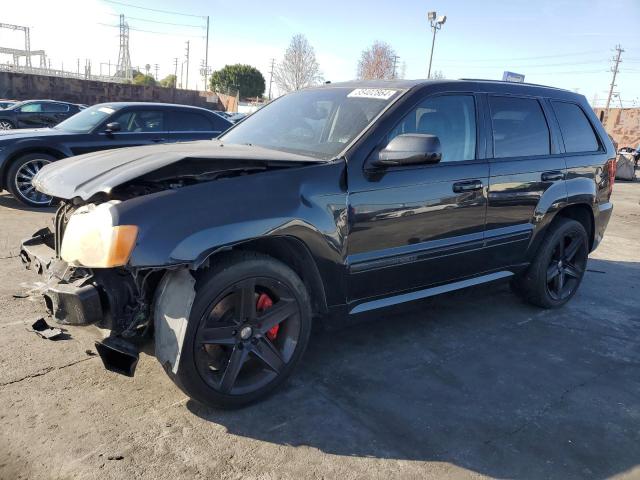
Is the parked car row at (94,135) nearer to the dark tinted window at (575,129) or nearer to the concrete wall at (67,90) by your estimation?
the dark tinted window at (575,129)

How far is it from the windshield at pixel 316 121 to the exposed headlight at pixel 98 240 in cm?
129

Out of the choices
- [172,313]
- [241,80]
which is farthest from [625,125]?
[241,80]

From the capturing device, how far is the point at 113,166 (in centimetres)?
283

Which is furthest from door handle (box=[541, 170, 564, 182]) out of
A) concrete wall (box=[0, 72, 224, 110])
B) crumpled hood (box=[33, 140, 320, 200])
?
concrete wall (box=[0, 72, 224, 110])

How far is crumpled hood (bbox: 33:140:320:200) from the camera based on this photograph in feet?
8.47

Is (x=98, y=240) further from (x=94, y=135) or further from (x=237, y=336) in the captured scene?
(x=94, y=135)

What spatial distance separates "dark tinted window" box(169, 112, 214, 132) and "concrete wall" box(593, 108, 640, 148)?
3152 cm

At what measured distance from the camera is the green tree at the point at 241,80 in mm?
57500

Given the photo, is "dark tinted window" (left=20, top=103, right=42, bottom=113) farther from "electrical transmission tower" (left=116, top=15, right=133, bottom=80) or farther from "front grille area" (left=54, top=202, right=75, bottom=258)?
"electrical transmission tower" (left=116, top=15, right=133, bottom=80)

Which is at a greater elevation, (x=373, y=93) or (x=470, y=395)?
(x=373, y=93)

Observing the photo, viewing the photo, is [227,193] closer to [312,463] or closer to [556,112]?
[312,463]

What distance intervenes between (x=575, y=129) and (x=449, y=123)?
165cm

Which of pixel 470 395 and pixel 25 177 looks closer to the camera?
pixel 470 395

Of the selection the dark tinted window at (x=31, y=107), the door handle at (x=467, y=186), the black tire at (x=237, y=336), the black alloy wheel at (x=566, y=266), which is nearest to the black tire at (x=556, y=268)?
the black alloy wheel at (x=566, y=266)
